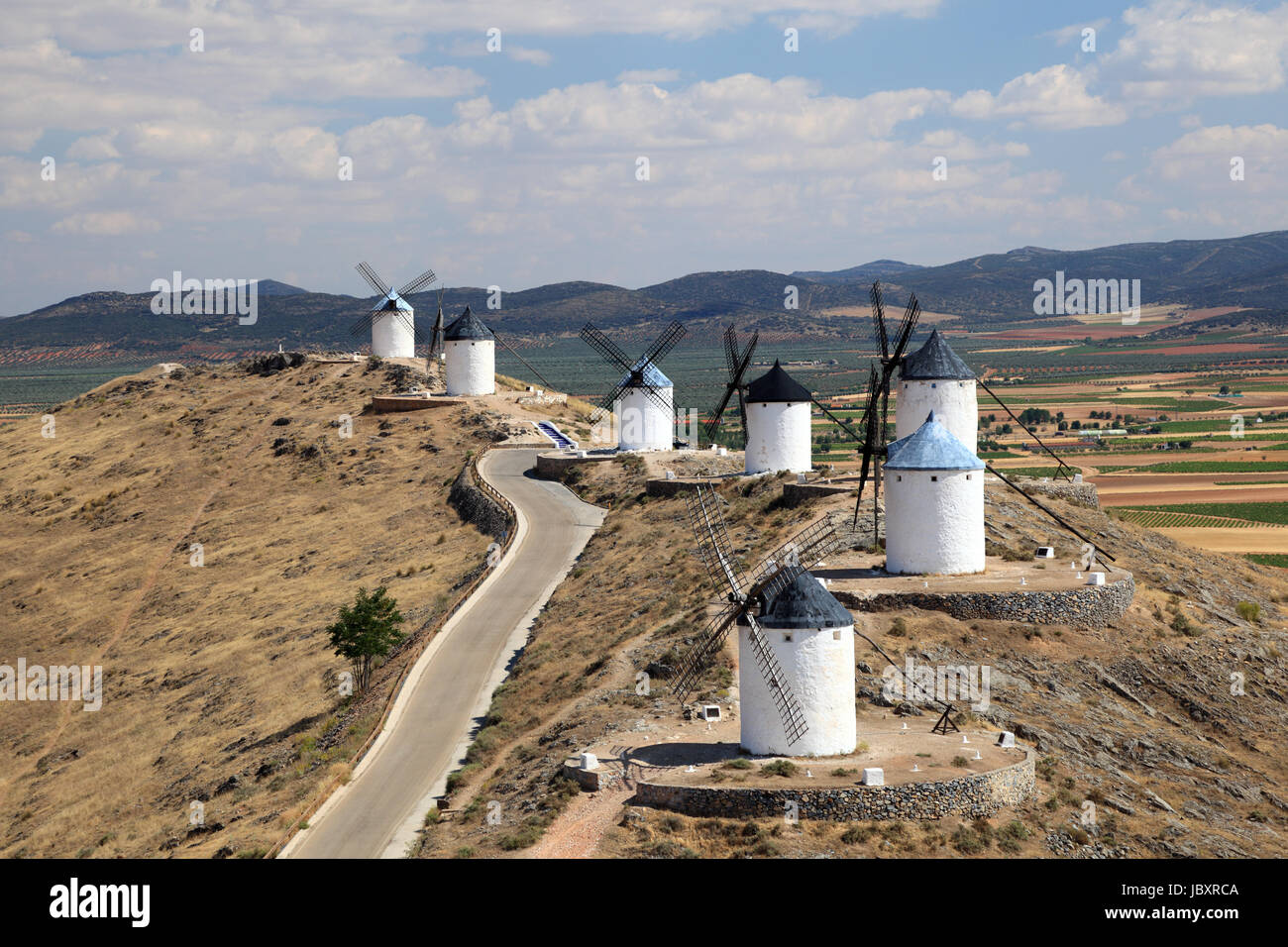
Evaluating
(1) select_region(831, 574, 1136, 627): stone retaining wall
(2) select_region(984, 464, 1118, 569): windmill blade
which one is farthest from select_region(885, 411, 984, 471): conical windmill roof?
(2) select_region(984, 464, 1118, 569): windmill blade

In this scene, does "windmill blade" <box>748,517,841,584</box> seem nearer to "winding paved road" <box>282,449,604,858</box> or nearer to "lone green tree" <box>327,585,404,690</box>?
"winding paved road" <box>282,449,604,858</box>

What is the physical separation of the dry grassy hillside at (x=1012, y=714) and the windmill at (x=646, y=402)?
14599 mm

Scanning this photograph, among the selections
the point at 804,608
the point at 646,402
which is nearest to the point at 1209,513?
the point at 646,402

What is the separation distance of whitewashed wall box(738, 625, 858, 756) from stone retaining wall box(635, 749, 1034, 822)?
1747mm

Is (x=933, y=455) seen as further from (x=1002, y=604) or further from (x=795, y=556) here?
(x=795, y=556)

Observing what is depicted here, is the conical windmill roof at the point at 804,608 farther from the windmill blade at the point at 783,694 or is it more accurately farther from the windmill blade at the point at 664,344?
the windmill blade at the point at 664,344

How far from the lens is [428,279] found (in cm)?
8506

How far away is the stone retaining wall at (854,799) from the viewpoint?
77.5ft

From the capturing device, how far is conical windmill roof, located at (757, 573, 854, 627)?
25.2 m

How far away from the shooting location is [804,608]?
2533 centimetres

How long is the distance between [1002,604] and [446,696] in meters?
13.1

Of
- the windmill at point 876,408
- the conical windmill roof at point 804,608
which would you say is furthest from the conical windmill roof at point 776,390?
the conical windmill roof at point 804,608
